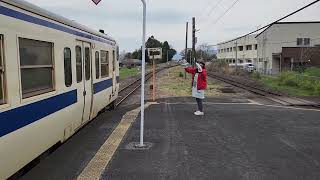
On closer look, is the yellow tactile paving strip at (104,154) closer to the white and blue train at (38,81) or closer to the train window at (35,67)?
the white and blue train at (38,81)

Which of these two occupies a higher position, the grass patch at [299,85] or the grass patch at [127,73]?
the grass patch at [299,85]

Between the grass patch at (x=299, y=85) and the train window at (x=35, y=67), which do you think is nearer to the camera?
the train window at (x=35, y=67)

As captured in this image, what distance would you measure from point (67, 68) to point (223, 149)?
3.37m

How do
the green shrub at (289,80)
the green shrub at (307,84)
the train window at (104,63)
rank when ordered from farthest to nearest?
the green shrub at (289,80), the green shrub at (307,84), the train window at (104,63)

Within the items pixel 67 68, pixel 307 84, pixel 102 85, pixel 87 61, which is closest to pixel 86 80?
pixel 87 61

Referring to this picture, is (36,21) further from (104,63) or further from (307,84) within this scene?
(307,84)

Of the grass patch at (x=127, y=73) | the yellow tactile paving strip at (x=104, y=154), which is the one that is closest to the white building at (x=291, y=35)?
the grass patch at (x=127, y=73)

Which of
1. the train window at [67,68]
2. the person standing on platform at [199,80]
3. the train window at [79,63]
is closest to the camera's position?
the train window at [67,68]

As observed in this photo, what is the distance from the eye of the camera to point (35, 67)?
21.3 feet

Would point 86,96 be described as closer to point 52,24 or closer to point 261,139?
point 52,24

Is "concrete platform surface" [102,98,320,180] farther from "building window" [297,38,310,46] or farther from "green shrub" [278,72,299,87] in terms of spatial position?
"building window" [297,38,310,46]

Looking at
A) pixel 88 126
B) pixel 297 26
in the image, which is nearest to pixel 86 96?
pixel 88 126

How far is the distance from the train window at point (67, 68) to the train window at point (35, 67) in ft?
2.84

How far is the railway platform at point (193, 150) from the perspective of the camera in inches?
258
